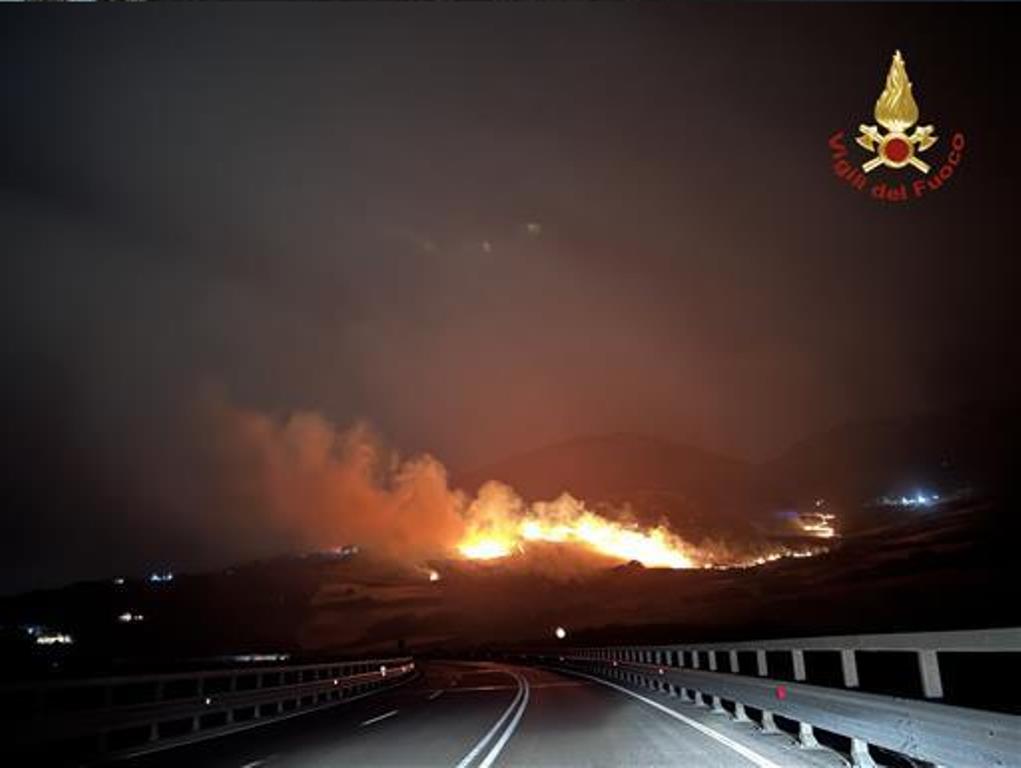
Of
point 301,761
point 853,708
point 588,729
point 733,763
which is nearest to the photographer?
point 853,708

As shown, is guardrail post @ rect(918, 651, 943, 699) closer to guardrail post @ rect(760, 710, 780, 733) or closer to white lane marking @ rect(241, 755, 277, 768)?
guardrail post @ rect(760, 710, 780, 733)

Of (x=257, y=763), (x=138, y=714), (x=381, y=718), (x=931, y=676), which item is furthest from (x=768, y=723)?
(x=138, y=714)

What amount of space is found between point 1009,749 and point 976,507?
656 feet

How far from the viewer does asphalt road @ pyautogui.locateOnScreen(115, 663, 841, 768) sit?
12258 mm

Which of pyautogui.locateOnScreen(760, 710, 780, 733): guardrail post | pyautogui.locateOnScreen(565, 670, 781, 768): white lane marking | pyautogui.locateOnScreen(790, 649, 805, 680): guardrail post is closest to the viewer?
pyautogui.locateOnScreen(565, 670, 781, 768): white lane marking

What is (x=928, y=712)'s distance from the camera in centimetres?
800

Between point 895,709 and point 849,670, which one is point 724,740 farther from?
point 895,709

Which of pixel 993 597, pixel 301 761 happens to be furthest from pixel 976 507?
pixel 301 761

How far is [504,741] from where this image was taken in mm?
14695

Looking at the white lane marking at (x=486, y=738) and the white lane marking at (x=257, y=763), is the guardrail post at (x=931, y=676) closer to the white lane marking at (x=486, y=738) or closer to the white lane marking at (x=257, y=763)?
the white lane marking at (x=486, y=738)

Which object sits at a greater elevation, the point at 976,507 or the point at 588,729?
the point at 976,507

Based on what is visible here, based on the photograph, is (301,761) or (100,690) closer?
(301,761)

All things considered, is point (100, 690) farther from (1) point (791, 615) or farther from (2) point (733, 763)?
(1) point (791, 615)

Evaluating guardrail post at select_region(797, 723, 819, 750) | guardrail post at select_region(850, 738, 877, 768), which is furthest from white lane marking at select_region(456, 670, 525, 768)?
guardrail post at select_region(850, 738, 877, 768)
